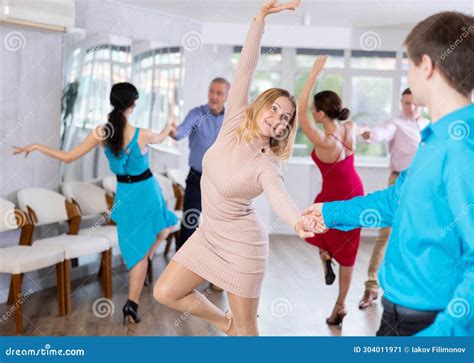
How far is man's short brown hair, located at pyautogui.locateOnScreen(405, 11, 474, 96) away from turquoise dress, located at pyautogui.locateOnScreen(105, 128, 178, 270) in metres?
2.60

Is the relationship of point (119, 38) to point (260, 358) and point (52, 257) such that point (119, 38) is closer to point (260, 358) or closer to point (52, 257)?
point (52, 257)

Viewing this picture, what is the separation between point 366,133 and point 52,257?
6.08 feet

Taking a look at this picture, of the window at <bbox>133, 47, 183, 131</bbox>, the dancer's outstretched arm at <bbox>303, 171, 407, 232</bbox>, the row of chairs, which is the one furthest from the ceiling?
the dancer's outstretched arm at <bbox>303, 171, 407, 232</bbox>

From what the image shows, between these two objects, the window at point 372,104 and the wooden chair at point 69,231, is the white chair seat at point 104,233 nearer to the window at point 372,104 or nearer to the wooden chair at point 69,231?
the wooden chair at point 69,231

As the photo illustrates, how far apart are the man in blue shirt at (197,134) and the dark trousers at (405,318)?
3207 mm

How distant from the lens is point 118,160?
13.0 feet

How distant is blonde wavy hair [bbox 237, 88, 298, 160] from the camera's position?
2.55 meters

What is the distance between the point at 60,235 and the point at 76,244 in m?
0.40

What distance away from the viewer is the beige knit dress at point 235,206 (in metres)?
2.58

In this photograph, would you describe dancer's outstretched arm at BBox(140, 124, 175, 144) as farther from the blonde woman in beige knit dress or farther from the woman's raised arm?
the blonde woman in beige knit dress

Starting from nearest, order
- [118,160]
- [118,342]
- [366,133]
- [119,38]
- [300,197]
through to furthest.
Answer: [118,342] < [118,160] < [366,133] < [119,38] < [300,197]

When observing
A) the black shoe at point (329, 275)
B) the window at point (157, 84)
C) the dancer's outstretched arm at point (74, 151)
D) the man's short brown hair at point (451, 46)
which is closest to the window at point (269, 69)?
the window at point (157, 84)

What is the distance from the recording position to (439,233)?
148 cm

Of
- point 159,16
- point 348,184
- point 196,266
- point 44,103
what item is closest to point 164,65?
point 159,16
